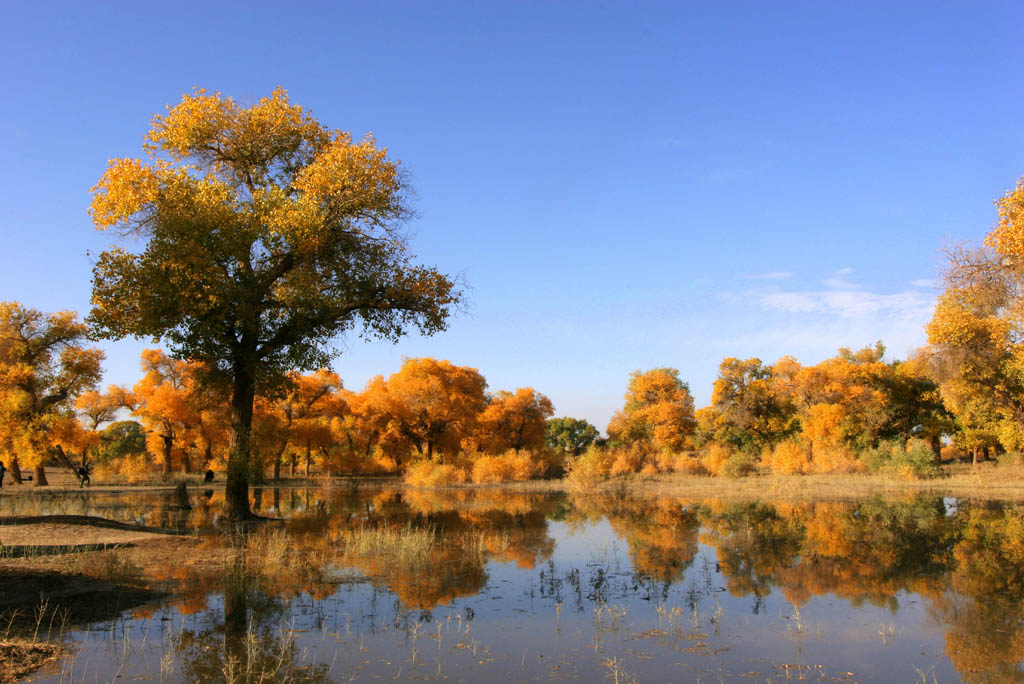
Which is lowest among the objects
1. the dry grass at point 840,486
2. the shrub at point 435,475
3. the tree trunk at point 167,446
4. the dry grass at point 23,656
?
the dry grass at point 840,486

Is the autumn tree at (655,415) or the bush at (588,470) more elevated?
the autumn tree at (655,415)

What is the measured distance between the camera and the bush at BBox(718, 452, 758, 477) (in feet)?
114

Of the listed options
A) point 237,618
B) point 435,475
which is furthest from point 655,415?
point 237,618

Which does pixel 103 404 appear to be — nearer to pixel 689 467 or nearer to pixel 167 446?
pixel 167 446

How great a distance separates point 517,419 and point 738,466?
1960 centimetres

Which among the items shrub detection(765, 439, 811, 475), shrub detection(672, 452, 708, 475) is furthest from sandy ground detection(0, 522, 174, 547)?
shrub detection(765, 439, 811, 475)

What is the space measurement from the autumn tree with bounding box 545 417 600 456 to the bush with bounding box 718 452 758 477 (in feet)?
147

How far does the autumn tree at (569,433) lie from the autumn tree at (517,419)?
2978 centimetres

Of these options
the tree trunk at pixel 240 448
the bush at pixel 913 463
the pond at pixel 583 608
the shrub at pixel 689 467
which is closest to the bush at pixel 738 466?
the shrub at pixel 689 467

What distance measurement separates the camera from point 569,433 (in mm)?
84062

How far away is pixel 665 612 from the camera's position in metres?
8.80

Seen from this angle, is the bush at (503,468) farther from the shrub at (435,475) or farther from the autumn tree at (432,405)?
the autumn tree at (432,405)

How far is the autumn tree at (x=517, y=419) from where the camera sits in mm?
48844

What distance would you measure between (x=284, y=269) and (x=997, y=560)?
17675mm
